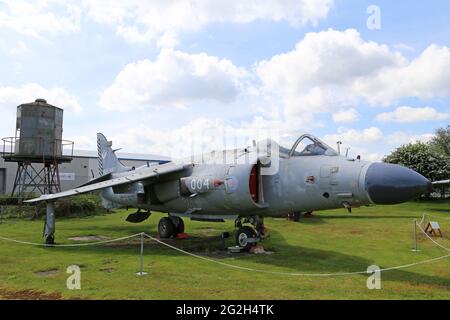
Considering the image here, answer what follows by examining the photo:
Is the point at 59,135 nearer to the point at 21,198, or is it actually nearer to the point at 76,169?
the point at 21,198

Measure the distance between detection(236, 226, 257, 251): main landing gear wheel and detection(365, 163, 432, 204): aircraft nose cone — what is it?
3619mm

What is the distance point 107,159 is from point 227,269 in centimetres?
1012

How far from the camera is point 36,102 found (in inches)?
960

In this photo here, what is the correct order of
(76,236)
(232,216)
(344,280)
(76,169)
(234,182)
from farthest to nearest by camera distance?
(76,169) → (76,236) → (232,216) → (234,182) → (344,280)

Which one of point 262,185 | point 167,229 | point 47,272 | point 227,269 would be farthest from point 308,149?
point 167,229

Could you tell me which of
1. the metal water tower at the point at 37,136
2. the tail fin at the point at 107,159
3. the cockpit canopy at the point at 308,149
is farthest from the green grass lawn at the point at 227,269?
the metal water tower at the point at 37,136

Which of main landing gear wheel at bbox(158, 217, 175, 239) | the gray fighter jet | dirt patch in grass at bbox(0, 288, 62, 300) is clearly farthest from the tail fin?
dirt patch in grass at bbox(0, 288, 62, 300)

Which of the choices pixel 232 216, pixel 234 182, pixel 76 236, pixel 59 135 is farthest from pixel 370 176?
pixel 59 135

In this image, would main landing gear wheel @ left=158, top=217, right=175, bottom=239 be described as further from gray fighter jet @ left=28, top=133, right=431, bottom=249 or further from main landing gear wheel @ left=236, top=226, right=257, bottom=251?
main landing gear wheel @ left=236, top=226, right=257, bottom=251

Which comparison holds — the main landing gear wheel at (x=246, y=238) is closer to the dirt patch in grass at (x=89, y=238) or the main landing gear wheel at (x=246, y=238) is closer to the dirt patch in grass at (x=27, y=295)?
the dirt patch in grass at (x=27, y=295)

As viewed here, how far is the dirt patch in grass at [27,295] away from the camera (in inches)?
242

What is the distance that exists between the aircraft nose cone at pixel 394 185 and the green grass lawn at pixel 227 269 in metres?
1.57

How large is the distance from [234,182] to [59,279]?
14.3ft
